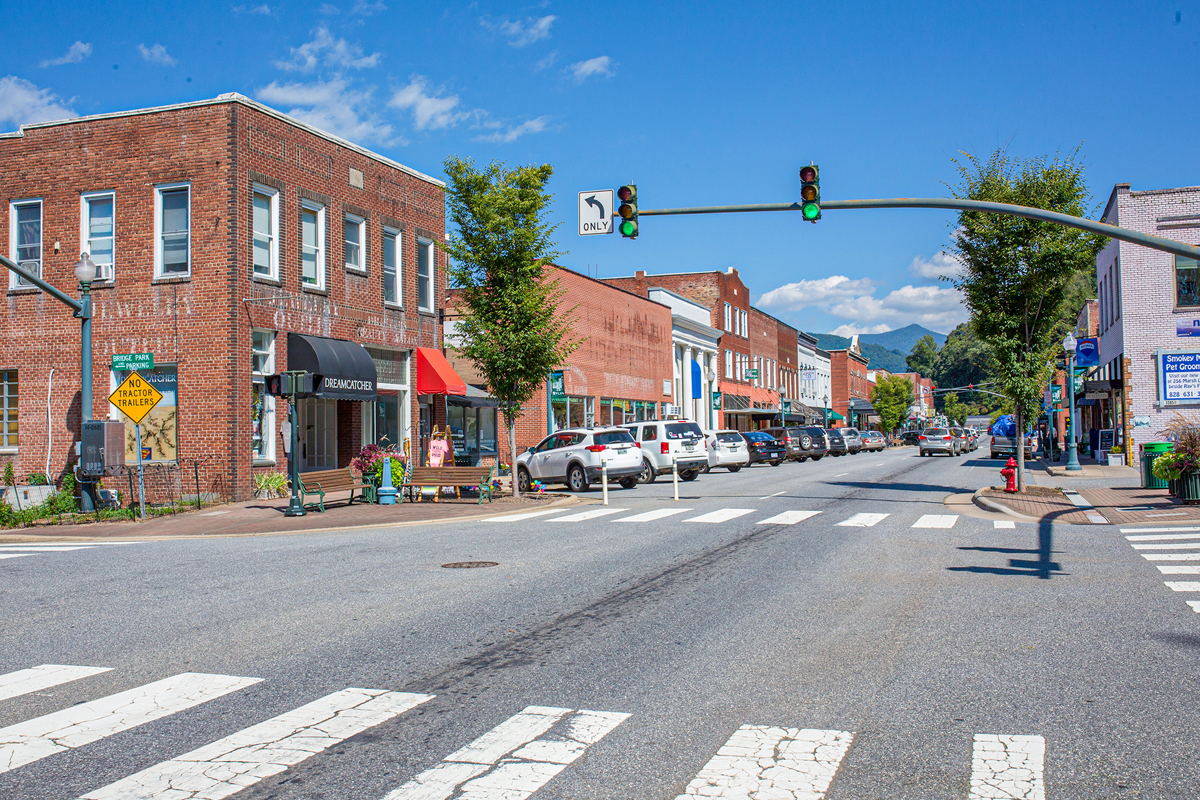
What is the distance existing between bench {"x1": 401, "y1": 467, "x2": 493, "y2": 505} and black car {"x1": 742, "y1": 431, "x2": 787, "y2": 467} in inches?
921

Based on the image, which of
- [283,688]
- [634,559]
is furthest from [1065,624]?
[283,688]

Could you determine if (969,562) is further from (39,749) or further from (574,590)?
(39,749)

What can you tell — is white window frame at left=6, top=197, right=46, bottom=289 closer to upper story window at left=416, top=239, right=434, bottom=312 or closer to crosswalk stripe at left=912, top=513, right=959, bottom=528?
upper story window at left=416, top=239, right=434, bottom=312

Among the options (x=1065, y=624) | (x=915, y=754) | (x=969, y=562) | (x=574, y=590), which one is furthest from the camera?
(x=969, y=562)

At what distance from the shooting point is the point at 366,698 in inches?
228

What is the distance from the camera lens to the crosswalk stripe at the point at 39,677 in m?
6.15

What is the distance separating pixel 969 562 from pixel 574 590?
16.1 ft

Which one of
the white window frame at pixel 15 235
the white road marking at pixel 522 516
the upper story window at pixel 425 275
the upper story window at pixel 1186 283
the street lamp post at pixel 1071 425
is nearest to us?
the white road marking at pixel 522 516

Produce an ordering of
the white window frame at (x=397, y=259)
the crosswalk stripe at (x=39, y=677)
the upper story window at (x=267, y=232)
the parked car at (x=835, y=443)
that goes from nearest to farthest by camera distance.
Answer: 1. the crosswalk stripe at (x=39, y=677)
2. the upper story window at (x=267, y=232)
3. the white window frame at (x=397, y=259)
4. the parked car at (x=835, y=443)

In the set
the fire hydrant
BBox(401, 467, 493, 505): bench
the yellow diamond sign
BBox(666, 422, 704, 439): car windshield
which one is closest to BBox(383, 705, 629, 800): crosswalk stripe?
the yellow diamond sign

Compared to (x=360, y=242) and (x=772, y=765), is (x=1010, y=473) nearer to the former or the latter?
(x=360, y=242)

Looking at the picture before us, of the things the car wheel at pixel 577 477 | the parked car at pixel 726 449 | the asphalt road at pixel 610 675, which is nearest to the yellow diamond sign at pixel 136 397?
the asphalt road at pixel 610 675

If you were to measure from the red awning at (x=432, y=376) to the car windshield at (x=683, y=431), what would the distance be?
6266 millimetres

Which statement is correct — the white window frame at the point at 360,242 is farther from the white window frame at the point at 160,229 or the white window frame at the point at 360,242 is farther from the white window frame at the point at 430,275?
the white window frame at the point at 160,229
